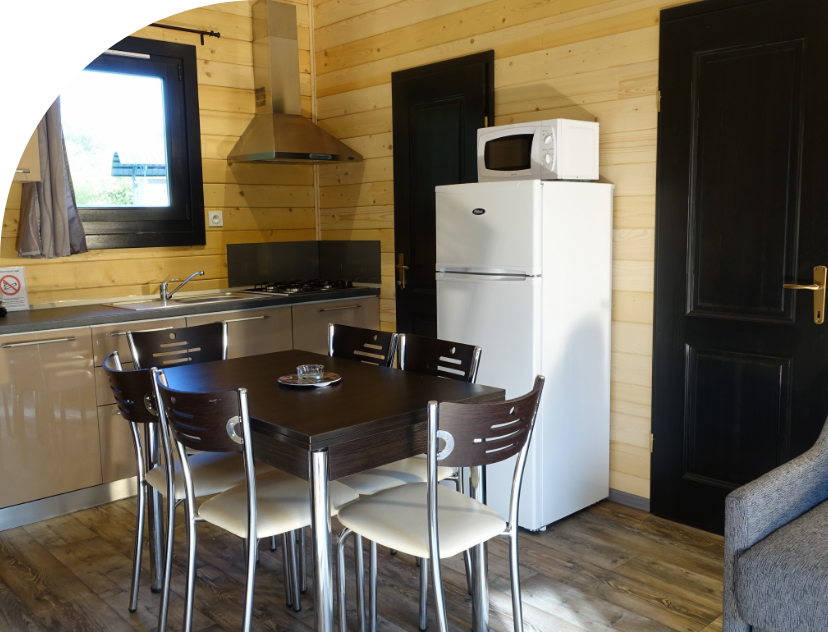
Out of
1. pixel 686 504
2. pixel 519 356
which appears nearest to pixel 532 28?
pixel 519 356

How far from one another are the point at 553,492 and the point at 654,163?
144 centimetres

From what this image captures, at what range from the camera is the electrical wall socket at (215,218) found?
176 inches

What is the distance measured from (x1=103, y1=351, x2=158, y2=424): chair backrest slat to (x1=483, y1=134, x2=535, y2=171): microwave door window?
5.76 ft

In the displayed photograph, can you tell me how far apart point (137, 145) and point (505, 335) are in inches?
95.0

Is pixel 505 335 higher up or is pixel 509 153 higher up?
pixel 509 153

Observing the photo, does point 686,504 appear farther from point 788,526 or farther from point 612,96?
point 612,96

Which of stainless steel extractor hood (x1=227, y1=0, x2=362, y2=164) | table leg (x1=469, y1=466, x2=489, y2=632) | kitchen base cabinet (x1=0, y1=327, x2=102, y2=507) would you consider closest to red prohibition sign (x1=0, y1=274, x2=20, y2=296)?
kitchen base cabinet (x1=0, y1=327, x2=102, y2=507)

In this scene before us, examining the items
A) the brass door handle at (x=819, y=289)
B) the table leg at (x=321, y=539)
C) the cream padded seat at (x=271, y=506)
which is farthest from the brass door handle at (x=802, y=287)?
the table leg at (x=321, y=539)

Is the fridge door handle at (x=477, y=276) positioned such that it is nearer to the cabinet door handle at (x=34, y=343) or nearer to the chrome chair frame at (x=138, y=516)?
the chrome chair frame at (x=138, y=516)

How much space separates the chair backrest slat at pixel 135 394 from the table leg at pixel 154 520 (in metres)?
0.24

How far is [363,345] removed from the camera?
9.70 feet

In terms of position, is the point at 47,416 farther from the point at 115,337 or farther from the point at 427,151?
the point at 427,151

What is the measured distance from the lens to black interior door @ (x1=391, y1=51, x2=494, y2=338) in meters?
3.82

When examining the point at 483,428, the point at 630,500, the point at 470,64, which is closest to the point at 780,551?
the point at 483,428
